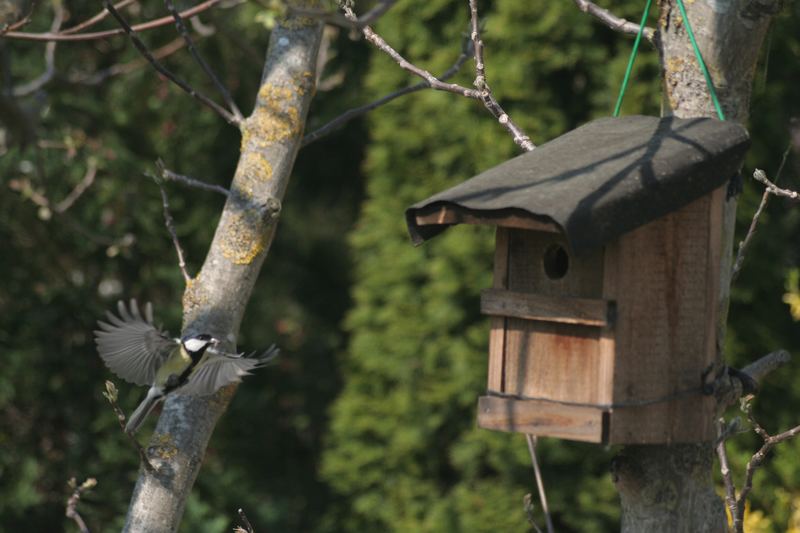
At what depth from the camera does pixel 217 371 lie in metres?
2.64

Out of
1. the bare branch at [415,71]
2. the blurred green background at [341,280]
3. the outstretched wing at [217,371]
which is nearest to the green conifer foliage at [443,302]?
the blurred green background at [341,280]

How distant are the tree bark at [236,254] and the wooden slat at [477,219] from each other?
573 mm

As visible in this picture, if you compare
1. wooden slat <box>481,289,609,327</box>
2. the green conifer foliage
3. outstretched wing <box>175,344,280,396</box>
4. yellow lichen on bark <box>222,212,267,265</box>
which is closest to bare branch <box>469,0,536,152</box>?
wooden slat <box>481,289,609,327</box>

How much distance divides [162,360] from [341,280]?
398 cm

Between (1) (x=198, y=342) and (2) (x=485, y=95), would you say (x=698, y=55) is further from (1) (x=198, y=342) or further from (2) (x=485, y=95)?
(1) (x=198, y=342)

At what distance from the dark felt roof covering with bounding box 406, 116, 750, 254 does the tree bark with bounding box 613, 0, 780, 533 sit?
0.09 meters

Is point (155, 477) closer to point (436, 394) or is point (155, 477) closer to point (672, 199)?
point (672, 199)

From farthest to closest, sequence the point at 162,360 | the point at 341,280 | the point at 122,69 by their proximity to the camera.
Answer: the point at 341,280 → the point at 122,69 → the point at 162,360

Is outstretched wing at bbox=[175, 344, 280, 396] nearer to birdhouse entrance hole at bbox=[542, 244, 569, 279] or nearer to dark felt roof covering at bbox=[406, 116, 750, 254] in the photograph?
dark felt roof covering at bbox=[406, 116, 750, 254]

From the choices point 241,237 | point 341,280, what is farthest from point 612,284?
point 341,280

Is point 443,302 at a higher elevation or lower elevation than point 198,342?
higher

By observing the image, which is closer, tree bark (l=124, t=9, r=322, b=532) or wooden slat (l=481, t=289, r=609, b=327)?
wooden slat (l=481, t=289, r=609, b=327)

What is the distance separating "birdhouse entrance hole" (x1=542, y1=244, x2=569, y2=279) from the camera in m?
2.20

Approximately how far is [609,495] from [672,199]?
2.29m
